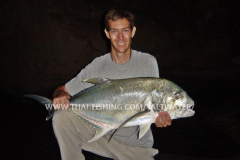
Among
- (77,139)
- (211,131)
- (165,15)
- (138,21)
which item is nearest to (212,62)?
(165,15)

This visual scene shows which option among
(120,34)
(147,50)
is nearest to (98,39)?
(147,50)

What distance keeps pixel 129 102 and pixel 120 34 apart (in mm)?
764

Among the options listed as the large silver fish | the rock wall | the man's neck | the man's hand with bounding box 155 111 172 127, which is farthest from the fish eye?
the rock wall

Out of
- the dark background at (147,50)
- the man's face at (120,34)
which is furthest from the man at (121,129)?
the dark background at (147,50)

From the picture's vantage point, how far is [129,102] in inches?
Answer: 72.2

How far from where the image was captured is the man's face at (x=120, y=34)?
6.92 feet

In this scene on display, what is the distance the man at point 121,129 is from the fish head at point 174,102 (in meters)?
0.36

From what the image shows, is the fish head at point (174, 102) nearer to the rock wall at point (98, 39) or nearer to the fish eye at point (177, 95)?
the fish eye at point (177, 95)

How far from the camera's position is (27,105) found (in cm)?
500

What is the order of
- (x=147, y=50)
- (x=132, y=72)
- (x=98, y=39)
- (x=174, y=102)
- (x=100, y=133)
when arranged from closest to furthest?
1. (x=174, y=102)
2. (x=100, y=133)
3. (x=132, y=72)
4. (x=98, y=39)
5. (x=147, y=50)

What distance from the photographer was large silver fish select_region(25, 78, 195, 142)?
1790 mm

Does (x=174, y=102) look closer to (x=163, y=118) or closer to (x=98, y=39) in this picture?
(x=163, y=118)

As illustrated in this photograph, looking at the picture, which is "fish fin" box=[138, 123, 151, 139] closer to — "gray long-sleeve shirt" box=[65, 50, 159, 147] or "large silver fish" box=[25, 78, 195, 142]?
"large silver fish" box=[25, 78, 195, 142]

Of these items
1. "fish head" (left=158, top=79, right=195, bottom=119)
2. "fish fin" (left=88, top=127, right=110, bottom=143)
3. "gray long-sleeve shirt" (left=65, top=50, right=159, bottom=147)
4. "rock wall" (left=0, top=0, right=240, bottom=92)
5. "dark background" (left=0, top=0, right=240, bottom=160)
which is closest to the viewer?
"fish head" (left=158, top=79, right=195, bottom=119)
